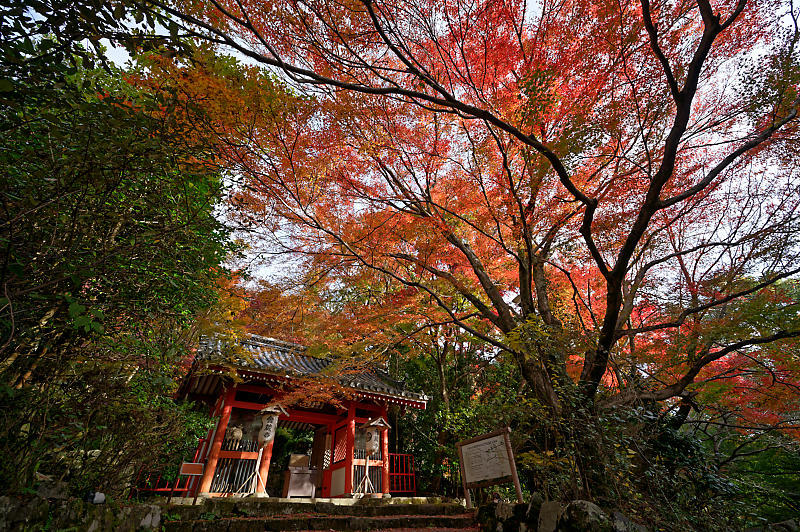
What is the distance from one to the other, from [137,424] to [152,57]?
495 centimetres

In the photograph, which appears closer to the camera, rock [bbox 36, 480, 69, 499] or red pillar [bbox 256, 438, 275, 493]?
rock [bbox 36, 480, 69, 499]

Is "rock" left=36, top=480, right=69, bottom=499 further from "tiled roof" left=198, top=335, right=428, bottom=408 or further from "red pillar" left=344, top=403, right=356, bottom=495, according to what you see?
"red pillar" left=344, top=403, right=356, bottom=495

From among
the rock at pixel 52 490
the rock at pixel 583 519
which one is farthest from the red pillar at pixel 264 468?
the rock at pixel 583 519

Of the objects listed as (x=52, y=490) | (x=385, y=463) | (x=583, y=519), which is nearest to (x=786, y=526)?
(x=583, y=519)

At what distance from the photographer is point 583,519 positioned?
3.08m

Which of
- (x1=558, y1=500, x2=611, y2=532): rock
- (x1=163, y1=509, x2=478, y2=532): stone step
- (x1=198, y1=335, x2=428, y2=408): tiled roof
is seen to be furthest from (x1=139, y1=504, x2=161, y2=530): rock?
(x1=558, y1=500, x2=611, y2=532): rock

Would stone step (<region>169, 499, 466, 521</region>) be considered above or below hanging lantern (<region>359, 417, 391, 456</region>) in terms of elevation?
below

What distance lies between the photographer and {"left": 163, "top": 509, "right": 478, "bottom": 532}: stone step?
5.05 m

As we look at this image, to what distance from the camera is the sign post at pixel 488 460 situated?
19.1 feet

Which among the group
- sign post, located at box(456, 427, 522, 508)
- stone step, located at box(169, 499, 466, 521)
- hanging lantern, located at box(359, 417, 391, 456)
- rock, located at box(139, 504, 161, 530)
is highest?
hanging lantern, located at box(359, 417, 391, 456)

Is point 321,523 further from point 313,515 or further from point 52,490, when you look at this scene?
point 52,490

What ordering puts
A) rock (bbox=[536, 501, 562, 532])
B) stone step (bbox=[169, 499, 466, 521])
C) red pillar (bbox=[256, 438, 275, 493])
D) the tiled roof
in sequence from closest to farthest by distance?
rock (bbox=[536, 501, 562, 532])
stone step (bbox=[169, 499, 466, 521])
red pillar (bbox=[256, 438, 275, 493])
the tiled roof

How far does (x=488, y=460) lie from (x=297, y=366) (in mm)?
6053

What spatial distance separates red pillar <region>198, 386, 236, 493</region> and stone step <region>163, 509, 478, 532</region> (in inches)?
73.5
